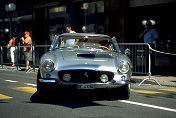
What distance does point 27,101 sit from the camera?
24.0 feet

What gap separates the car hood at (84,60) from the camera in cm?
723

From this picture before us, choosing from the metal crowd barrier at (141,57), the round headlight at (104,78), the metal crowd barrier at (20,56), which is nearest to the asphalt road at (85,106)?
the round headlight at (104,78)

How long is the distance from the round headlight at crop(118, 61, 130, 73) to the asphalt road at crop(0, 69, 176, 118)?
0.60 metres

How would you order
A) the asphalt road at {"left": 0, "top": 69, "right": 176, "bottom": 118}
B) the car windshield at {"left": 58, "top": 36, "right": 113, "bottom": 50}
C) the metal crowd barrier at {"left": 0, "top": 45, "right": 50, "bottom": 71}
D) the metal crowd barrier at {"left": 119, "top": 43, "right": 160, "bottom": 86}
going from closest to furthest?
1. the asphalt road at {"left": 0, "top": 69, "right": 176, "bottom": 118}
2. the car windshield at {"left": 58, "top": 36, "right": 113, "bottom": 50}
3. the metal crowd barrier at {"left": 119, "top": 43, "right": 160, "bottom": 86}
4. the metal crowd barrier at {"left": 0, "top": 45, "right": 50, "bottom": 71}

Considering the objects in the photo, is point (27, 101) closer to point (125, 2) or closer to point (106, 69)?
point (106, 69)

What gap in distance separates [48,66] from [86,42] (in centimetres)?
159

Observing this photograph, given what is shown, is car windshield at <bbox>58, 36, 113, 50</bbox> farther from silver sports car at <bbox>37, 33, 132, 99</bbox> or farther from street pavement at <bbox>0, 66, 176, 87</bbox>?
street pavement at <bbox>0, 66, 176, 87</bbox>

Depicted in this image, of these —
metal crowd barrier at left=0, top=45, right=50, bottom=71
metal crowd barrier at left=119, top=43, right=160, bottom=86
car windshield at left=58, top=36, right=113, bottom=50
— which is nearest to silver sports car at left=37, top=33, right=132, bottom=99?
car windshield at left=58, top=36, right=113, bottom=50

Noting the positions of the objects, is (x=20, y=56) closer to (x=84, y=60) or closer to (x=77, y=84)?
(x=84, y=60)

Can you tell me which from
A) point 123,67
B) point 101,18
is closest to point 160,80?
point 123,67

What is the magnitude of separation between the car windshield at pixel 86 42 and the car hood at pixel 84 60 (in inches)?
22.6

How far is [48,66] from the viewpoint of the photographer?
7.35 m

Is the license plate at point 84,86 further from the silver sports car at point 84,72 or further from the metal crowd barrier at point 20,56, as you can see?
the metal crowd barrier at point 20,56

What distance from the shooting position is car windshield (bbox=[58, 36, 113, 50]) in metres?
8.56
